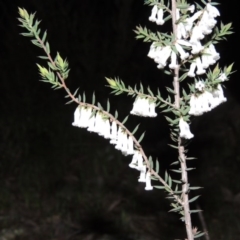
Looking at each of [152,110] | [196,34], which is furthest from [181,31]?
[152,110]

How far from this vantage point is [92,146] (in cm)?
398

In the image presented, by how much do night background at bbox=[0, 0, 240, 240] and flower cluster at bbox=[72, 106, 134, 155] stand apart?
2.11 meters

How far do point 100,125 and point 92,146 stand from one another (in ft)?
9.74

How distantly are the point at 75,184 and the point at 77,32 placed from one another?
132 centimetres

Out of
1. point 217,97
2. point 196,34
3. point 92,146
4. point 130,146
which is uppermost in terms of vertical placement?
point 196,34

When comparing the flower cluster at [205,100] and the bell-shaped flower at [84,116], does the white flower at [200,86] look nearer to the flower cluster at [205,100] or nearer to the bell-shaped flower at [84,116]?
the flower cluster at [205,100]

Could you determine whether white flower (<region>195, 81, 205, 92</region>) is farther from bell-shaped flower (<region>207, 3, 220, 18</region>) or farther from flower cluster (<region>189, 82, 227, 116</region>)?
bell-shaped flower (<region>207, 3, 220, 18</region>)

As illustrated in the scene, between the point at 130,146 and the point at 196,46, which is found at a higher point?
the point at 196,46

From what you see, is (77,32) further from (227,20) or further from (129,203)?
(129,203)

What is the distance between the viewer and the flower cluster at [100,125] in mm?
1019

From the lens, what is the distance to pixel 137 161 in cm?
107

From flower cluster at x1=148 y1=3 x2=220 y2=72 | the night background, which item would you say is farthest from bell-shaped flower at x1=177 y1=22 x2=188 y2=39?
the night background

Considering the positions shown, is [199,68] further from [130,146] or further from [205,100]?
[130,146]

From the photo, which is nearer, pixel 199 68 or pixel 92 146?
pixel 199 68
